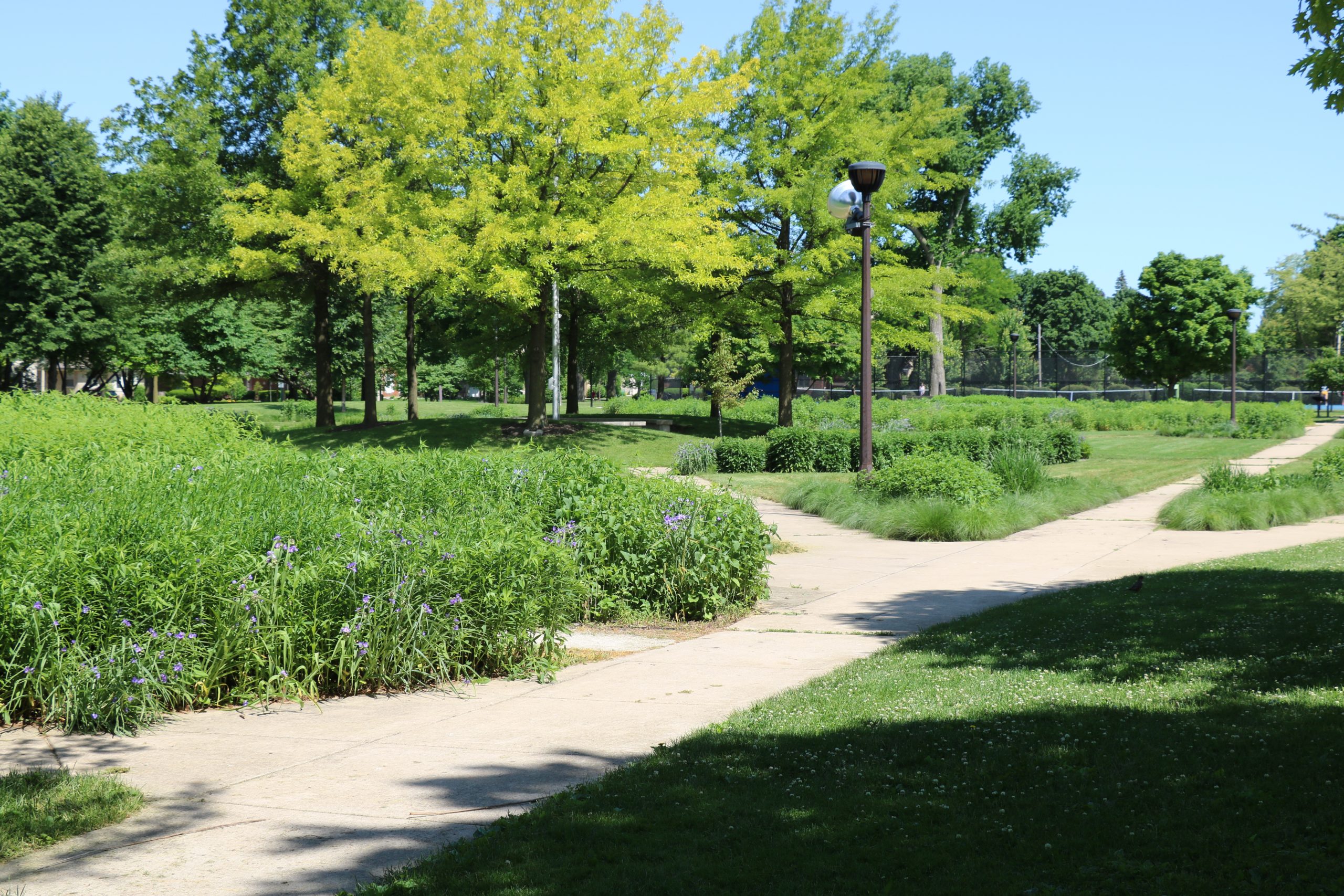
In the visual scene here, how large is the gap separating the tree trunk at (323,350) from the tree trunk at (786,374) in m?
12.9

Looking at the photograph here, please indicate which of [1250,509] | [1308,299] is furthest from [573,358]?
[1308,299]

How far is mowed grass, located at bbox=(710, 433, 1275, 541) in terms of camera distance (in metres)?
13.0

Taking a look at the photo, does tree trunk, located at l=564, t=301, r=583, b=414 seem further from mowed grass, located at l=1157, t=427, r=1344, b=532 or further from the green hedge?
mowed grass, located at l=1157, t=427, r=1344, b=532

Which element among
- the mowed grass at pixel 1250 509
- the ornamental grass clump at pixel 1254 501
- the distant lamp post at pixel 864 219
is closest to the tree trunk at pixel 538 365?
the distant lamp post at pixel 864 219

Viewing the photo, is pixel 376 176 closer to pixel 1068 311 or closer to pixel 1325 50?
pixel 1325 50

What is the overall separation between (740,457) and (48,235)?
1228 inches

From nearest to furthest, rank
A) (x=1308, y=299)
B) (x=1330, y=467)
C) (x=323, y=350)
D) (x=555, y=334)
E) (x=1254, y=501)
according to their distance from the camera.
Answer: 1. (x=1254, y=501)
2. (x=1330, y=467)
3. (x=555, y=334)
4. (x=323, y=350)
5. (x=1308, y=299)

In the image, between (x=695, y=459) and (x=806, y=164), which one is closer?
(x=695, y=459)

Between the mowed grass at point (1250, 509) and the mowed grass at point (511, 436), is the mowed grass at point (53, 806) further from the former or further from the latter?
the mowed grass at point (511, 436)

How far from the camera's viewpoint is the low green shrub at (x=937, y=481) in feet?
45.9

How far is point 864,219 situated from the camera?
50.1 ft

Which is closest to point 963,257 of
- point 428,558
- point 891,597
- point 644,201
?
point 644,201

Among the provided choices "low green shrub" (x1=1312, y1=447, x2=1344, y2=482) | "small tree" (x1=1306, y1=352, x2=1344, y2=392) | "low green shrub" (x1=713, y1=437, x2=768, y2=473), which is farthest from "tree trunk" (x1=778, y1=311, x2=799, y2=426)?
"small tree" (x1=1306, y1=352, x2=1344, y2=392)

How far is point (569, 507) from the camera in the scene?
853 centimetres
